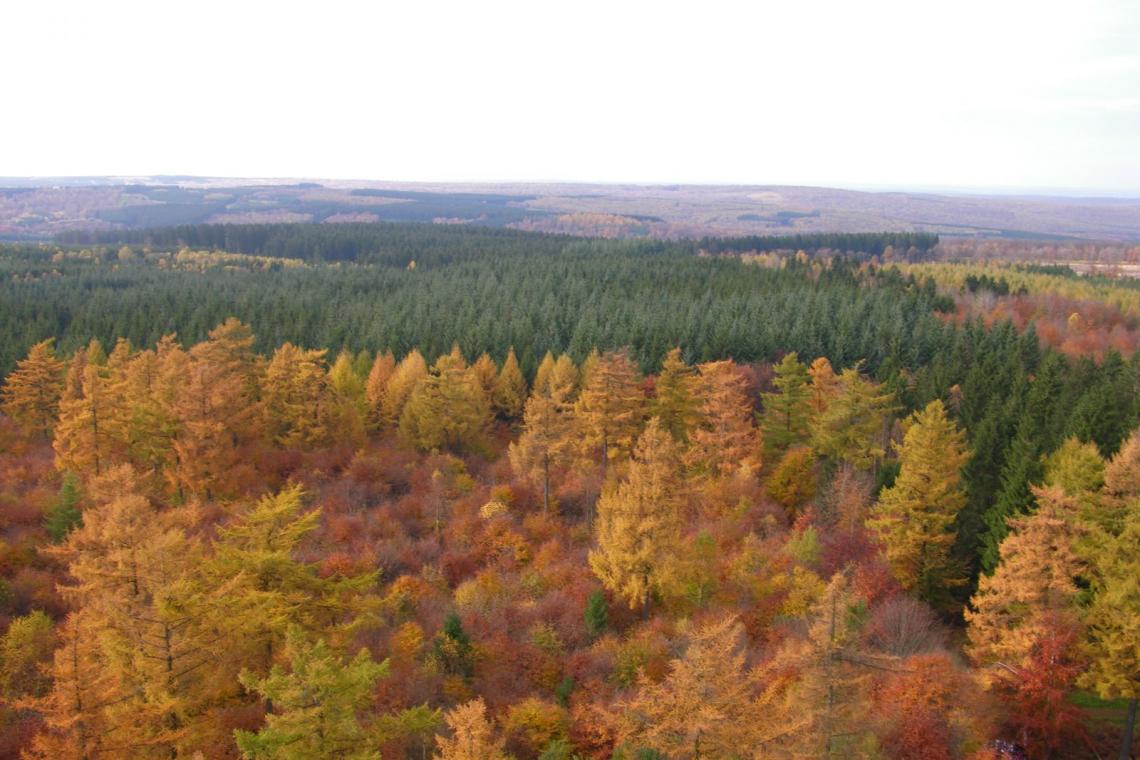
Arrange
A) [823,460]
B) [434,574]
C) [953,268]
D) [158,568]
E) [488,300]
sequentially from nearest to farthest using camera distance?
[158,568], [434,574], [823,460], [488,300], [953,268]

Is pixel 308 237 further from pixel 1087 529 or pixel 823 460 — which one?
pixel 1087 529

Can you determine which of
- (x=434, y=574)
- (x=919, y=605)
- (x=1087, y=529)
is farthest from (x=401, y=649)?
(x=1087, y=529)

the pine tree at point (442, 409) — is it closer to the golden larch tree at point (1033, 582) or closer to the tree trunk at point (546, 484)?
the tree trunk at point (546, 484)

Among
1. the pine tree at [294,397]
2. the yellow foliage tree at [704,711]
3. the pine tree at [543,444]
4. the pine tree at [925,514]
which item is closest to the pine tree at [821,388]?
the pine tree at [925,514]

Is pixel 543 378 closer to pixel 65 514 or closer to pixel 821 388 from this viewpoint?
pixel 821 388

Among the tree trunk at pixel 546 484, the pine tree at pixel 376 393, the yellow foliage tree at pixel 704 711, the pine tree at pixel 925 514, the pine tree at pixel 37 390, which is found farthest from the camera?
the pine tree at pixel 376 393

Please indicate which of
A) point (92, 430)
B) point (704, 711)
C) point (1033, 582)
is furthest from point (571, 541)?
point (92, 430)
